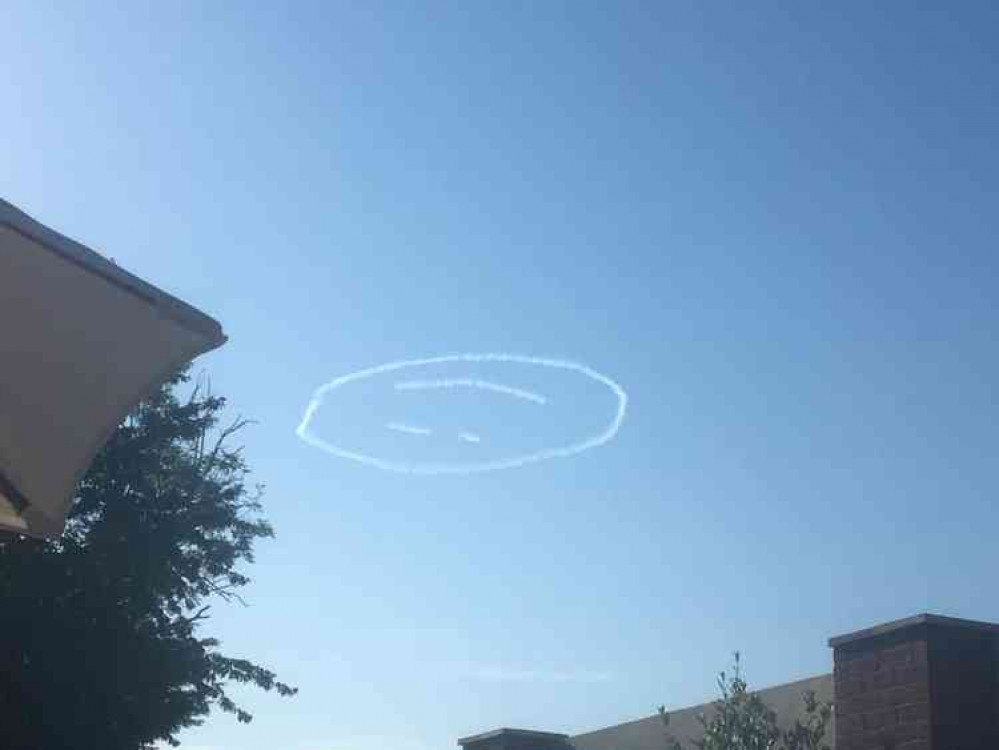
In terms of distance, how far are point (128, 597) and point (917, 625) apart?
16.1 metres

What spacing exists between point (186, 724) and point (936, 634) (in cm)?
1760

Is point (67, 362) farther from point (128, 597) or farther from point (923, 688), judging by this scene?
point (128, 597)

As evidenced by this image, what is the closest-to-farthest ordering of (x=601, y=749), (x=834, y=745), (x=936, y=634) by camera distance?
(x=936, y=634) → (x=834, y=745) → (x=601, y=749)

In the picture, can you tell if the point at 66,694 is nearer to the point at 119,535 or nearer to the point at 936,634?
the point at 119,535

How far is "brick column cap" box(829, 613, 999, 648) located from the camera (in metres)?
10.6

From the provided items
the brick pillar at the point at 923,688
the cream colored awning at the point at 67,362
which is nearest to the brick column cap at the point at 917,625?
the brick pillar at the point at 923,688

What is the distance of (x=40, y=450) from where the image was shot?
197 inches

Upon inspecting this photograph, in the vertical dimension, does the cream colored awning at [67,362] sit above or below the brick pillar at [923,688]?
below

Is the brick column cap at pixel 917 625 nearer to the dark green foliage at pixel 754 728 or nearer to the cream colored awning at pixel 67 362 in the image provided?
the dark green foliage at pixel 754 728

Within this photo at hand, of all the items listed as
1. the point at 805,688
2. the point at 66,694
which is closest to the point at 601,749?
the point at 805,688

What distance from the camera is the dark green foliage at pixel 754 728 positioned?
38.4ft

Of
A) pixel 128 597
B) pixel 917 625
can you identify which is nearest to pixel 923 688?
pixel 917 625

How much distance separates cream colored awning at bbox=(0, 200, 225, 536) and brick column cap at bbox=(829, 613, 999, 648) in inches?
308

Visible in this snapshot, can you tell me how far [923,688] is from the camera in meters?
10.4
